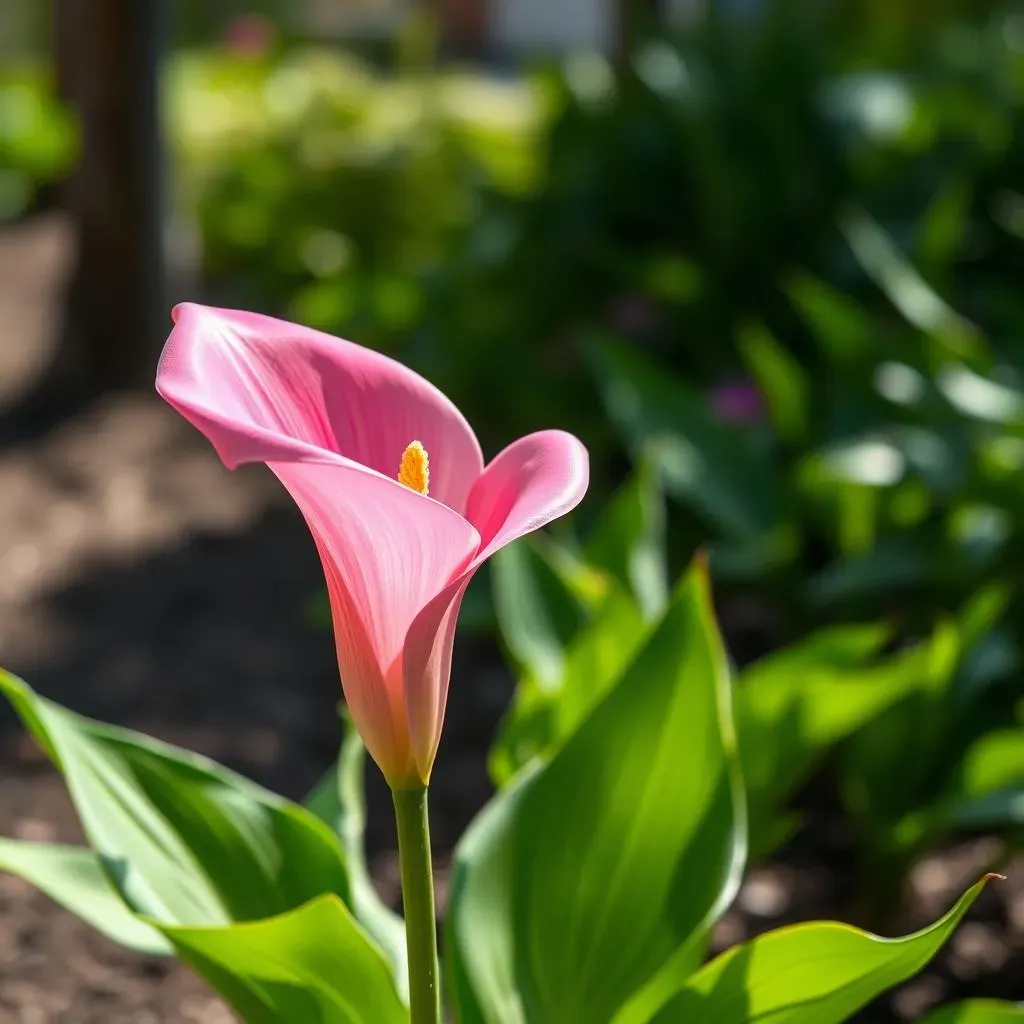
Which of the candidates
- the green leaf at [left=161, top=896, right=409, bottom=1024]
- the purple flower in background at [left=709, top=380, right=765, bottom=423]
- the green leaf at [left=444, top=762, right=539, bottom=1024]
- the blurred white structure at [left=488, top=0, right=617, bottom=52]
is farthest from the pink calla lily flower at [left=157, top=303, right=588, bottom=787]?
the blurred white structure at [left=488, top=0, right=617, bottom=52]

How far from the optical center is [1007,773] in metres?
1.62

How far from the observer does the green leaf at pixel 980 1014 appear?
44.0 inches

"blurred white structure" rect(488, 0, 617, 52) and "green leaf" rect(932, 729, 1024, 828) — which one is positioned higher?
"green leaf" rect(932, 729, 1024, 828)

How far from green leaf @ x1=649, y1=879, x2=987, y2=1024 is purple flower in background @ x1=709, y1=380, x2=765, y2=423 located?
1.83 meters

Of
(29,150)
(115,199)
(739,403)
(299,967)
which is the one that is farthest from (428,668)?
(29,150)

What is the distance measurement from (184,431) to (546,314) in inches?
44.5

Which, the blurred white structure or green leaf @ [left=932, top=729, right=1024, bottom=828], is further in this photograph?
the blurred white structure

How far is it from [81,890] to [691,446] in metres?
1.54

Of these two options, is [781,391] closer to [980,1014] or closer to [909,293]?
[909,293]

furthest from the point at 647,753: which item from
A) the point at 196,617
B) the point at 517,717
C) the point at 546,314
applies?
the point at 546,314

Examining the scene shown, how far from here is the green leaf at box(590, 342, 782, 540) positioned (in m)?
2.37

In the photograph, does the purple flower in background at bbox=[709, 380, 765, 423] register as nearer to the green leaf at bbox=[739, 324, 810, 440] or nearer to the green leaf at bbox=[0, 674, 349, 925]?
the green leaf at bbox=[739, 324, 810, 440]

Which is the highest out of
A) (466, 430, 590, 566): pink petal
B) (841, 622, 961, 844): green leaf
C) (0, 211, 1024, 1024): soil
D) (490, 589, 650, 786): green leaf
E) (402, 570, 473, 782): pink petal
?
(466, 430, 590, 566): pink petal

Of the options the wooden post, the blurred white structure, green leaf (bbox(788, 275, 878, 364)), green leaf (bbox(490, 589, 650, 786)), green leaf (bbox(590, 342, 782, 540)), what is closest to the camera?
green leaf (bbox(490, 589, 650, 786))
